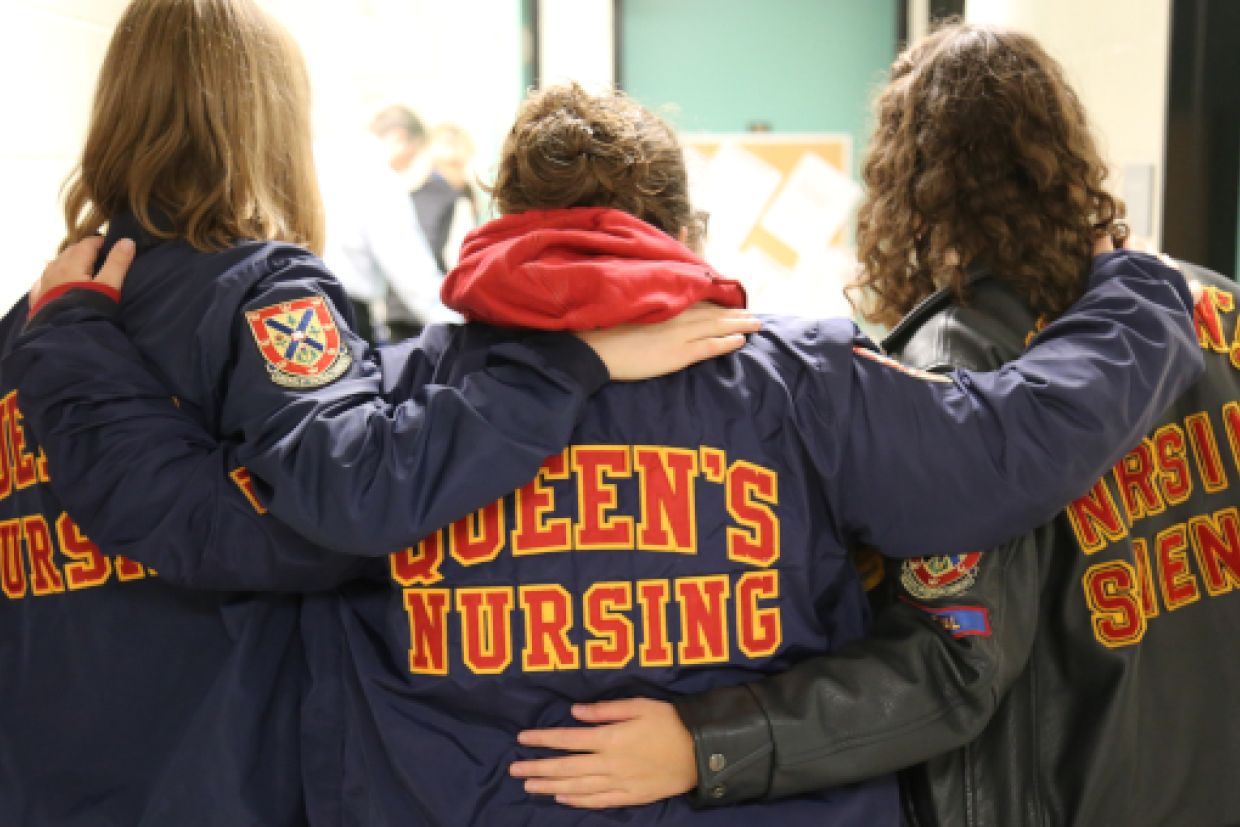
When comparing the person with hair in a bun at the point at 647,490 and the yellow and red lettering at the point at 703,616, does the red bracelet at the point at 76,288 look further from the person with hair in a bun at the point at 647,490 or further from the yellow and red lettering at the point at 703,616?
the yellow and red lettering at the point at 703,616

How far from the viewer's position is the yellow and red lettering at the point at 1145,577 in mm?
1470

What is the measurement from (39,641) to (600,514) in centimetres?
Result: 75

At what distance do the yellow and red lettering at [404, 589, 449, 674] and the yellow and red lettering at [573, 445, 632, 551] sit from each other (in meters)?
0.17

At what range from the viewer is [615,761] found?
1273 mm

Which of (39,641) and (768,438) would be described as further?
(39,641)

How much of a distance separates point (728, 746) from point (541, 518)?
1.00 ft

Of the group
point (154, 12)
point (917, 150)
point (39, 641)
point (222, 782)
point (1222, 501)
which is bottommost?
point (222, 782)

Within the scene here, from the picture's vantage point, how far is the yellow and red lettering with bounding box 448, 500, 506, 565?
1.30 m

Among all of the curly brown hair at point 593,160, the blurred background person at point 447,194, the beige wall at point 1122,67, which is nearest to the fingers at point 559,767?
the curly brown hair at point 593,160

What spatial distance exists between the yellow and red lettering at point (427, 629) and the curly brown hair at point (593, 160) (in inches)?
17.2

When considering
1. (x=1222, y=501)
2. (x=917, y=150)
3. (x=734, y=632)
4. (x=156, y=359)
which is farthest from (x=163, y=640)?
(x=1222, y=501)

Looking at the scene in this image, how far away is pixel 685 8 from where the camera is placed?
177 inches

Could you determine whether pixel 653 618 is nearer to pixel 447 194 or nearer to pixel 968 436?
pixel 968 436

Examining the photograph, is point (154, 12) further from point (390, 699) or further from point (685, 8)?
point (685, 8)
